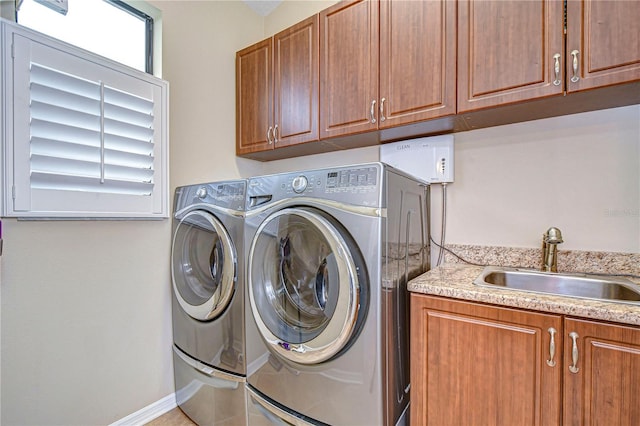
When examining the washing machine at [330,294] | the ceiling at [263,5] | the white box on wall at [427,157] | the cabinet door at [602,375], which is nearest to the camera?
the cabinet door at [602,375]

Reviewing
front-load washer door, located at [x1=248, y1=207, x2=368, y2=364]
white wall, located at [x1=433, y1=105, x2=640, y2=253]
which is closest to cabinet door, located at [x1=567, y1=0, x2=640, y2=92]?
white wall, located at [x1=433, y1=105, x2=640, y2=253]

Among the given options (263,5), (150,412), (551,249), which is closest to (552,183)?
(551,249)

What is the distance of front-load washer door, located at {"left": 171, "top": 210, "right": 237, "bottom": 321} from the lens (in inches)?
60.4

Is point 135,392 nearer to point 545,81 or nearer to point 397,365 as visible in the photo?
point 397,365

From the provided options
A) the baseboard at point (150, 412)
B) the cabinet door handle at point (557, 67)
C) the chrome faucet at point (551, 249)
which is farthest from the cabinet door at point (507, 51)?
the baseboard at point (150, 412)

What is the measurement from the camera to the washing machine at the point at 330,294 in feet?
3.62

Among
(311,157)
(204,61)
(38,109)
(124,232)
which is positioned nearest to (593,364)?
(311,157)

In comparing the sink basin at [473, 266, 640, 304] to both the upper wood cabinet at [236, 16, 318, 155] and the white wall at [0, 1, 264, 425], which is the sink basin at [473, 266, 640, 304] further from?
the white wall at [0, 1, 264, 425]

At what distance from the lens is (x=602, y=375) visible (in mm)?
918

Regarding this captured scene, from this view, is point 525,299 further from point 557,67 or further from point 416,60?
point 416,60

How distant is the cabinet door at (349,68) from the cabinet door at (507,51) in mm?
449

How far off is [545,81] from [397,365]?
4.26 feet

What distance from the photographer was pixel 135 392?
1.72 metres

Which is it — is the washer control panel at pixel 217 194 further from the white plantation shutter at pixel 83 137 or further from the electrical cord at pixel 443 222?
the electrical cord at pixel 443 222
